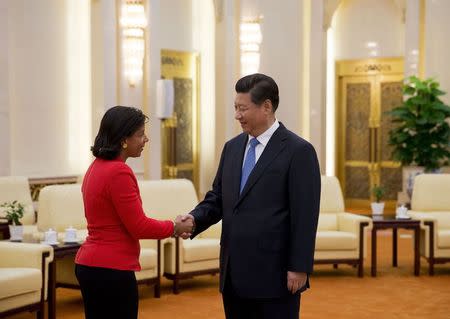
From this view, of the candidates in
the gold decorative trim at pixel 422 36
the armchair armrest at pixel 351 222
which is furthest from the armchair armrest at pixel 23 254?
the gold decorative trim at pixel 422 36

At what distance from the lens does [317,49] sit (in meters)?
13.5

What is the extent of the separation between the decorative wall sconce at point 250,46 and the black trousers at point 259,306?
32.0 feet

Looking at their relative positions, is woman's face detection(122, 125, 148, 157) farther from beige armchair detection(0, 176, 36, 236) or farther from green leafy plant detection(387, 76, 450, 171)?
green leafy plant detection(387, 76, 450, 171)

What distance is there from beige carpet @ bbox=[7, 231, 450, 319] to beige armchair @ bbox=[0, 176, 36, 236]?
121 cm

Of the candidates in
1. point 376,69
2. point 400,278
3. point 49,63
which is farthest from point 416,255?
point 376,69

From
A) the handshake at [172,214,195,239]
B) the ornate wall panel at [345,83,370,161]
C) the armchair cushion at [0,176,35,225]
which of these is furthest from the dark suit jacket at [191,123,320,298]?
the ornate wall panel at [345,83,370,161]

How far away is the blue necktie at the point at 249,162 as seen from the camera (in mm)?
3518

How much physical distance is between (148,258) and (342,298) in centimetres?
175

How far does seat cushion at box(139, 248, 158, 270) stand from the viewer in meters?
7.24

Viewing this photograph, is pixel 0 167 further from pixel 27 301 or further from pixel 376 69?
pixel 376 69

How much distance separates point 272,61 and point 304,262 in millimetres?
10019

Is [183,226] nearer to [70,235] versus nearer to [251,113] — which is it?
[251,113]

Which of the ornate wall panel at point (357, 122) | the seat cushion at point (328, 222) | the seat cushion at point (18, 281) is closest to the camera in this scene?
the seat cushion at point (18, 281)

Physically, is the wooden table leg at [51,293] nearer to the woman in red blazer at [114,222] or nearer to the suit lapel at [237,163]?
the woman in red blazer at [114,222]
